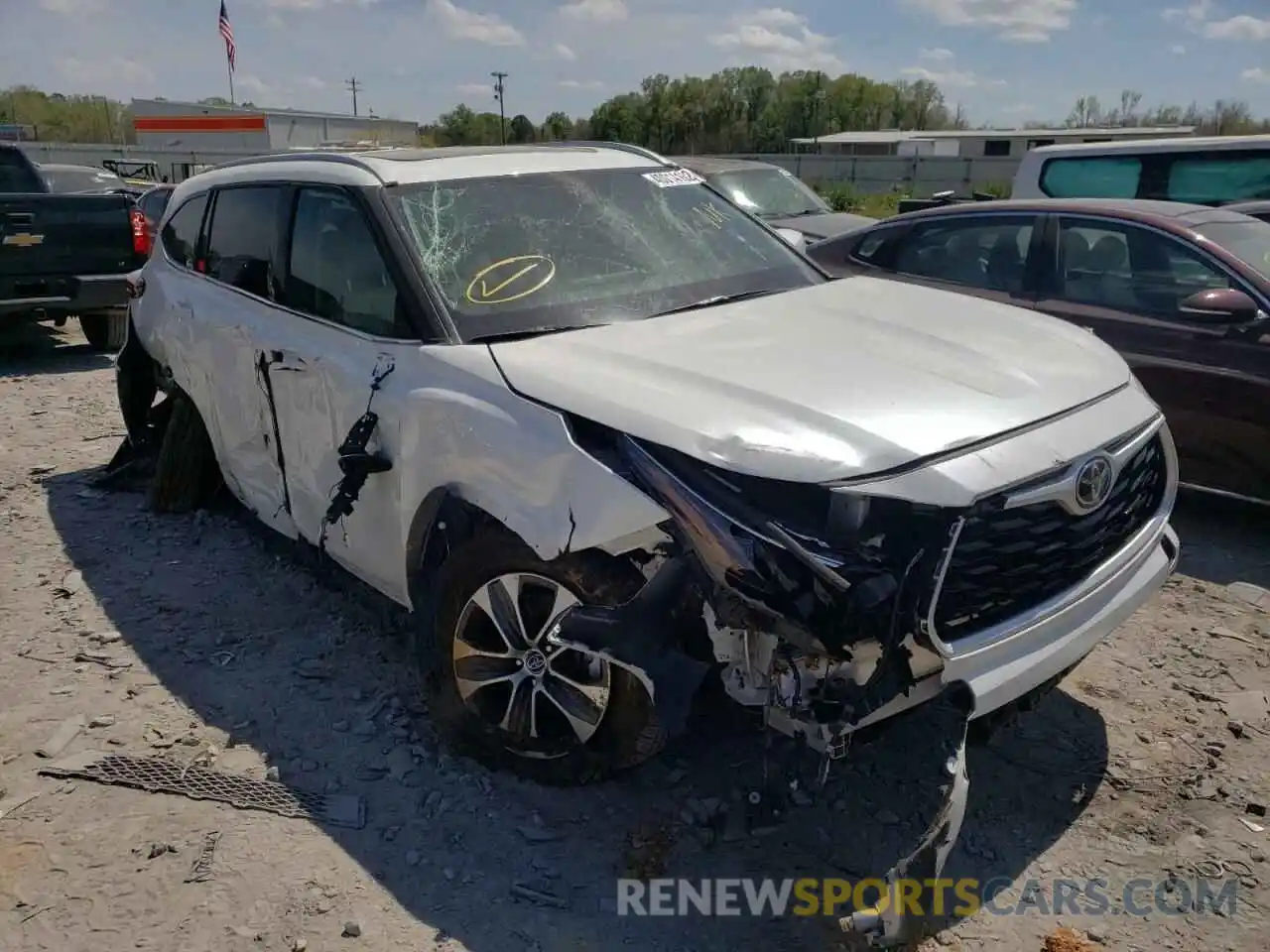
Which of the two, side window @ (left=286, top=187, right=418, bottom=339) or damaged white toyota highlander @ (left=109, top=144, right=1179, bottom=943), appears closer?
damaged white toyota highlander @ (left=109, top=144, right=1179, bottom=943)

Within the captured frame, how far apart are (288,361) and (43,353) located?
7722 millimetres

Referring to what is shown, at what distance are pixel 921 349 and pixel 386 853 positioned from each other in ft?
7.09

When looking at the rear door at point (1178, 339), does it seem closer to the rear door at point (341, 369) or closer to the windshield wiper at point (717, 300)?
the windshield wiper at point (717, 300)

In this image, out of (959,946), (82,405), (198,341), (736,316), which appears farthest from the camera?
(82,405)

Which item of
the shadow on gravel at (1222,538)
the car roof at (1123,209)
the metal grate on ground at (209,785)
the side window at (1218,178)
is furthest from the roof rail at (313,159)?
the side window at (1218,178)

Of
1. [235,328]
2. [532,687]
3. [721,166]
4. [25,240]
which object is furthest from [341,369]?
[721,166]

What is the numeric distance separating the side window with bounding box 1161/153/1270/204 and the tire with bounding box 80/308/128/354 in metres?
9.74

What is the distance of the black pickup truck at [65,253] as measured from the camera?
8.68 meters

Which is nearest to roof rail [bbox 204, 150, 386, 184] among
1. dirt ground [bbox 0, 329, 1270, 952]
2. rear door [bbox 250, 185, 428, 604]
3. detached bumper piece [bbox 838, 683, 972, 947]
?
rear door [bbox 250, 185, 428, 604]

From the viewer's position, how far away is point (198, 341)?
468 cm

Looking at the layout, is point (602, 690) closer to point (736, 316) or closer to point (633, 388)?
point (633, 388)

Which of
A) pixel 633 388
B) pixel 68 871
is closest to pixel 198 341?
pixel 68 871

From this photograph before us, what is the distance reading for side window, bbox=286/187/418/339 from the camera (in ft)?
11.2

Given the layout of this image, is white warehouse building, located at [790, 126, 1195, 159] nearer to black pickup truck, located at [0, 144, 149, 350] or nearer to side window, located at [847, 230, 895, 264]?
side window, located at [847, 230, 895, 264]
